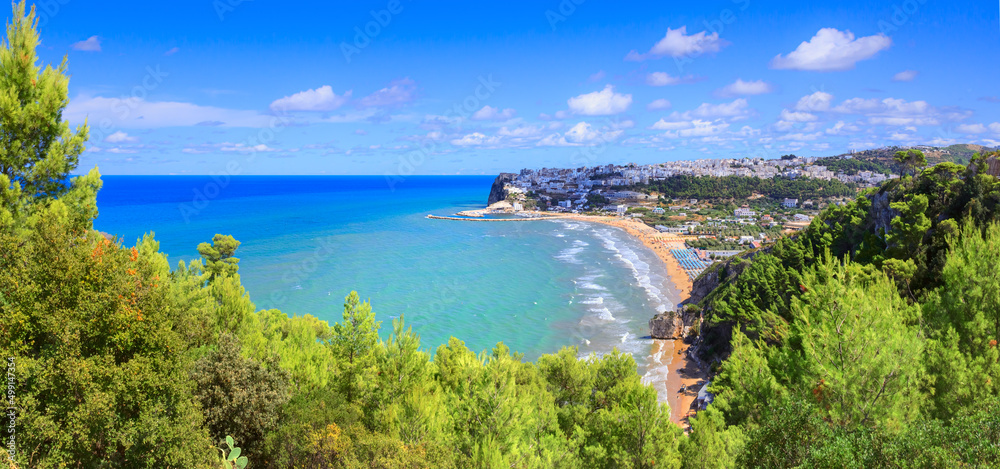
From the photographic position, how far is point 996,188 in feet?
61.1

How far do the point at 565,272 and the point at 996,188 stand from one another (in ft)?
116

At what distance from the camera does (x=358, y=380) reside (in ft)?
36.6

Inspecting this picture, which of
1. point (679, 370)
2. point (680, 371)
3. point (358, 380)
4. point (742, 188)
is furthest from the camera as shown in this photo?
point (742, 188)

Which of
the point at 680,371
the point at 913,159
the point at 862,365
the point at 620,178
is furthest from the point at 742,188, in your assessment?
the point at 862,365

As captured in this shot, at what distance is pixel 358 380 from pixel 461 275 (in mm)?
39542

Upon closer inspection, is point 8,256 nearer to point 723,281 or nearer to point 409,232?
point 723,281

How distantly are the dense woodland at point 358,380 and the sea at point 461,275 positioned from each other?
3401mm

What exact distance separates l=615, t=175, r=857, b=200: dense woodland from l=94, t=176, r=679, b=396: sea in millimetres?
37302

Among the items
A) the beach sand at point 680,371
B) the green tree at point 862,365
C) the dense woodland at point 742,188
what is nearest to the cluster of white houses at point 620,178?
the dense woodland at point 742,188

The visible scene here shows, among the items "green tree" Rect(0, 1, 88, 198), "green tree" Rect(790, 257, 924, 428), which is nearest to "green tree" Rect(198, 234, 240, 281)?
"green tree" Rect(0, 1, 88, 198)

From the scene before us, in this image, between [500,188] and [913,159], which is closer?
[913,159]

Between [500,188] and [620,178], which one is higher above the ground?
[620,178]

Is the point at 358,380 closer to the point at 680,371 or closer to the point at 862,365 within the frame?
the point at 862,365

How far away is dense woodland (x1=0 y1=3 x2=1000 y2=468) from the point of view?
576 cm
